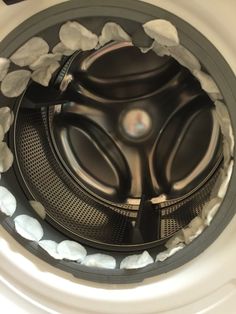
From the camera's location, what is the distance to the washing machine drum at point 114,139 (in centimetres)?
92

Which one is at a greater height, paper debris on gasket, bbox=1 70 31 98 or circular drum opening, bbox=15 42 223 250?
circular drum opening, bbox=15 42 223 250

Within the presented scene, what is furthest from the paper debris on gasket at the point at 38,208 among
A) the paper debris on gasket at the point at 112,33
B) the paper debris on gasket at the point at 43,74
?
the paper debris on gasket at the point at 112,33

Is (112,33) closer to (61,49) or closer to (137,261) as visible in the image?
(61,49)

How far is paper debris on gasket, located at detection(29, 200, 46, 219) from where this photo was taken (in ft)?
3.73

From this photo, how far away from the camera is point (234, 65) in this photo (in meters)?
0.88

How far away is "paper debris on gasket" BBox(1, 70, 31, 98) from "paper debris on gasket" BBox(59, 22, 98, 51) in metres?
0.11

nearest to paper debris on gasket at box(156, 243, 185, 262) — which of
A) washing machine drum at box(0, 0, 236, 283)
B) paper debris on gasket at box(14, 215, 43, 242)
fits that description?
washing machine drum at box(0, 0, 236, 283)

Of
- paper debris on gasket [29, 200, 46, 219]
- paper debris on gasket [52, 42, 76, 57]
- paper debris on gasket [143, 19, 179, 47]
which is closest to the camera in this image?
paper debris on gasket [143, 19, 179, 47]

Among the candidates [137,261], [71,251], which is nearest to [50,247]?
[71,251]

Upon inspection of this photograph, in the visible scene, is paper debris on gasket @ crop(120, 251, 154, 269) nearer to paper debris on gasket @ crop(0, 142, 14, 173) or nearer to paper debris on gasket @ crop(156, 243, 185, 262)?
paper debris on gasket @ crop(156, 243, 185, 262)

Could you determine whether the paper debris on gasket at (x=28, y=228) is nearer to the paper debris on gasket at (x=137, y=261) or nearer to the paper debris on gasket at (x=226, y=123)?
the paper debris on gasket at (x=137, y=261)

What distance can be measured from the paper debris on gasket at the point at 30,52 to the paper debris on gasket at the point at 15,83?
3 centimetres

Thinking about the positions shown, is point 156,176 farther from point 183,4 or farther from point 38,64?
point 183,4

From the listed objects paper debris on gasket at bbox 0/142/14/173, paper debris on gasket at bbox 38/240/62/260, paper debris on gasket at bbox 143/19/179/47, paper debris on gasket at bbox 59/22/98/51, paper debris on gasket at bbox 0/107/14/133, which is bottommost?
paper debris on gasket at bbox 38/240/62/260
